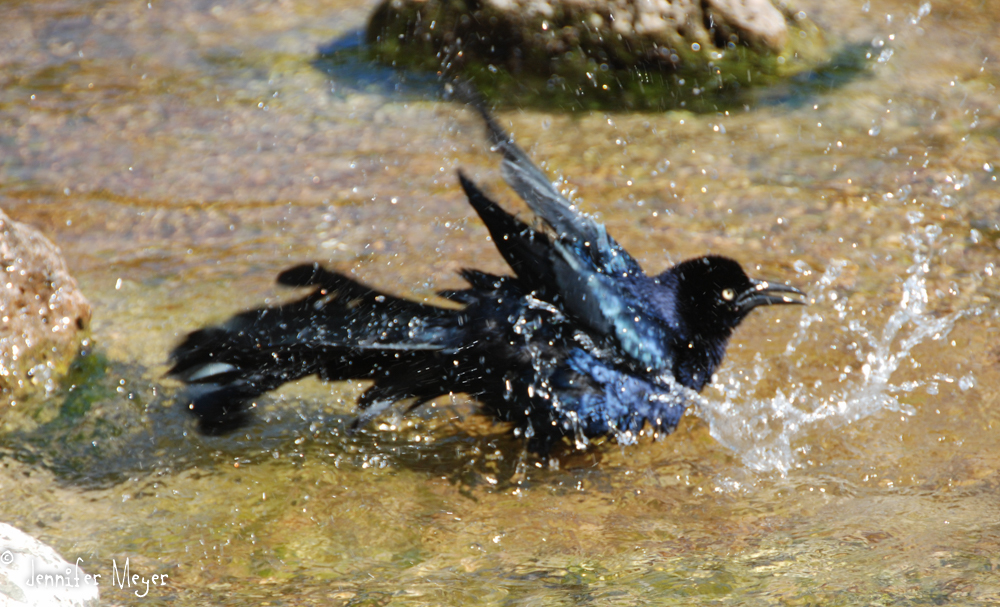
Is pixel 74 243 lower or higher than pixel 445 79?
lower

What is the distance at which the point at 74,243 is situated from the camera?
15.4ft

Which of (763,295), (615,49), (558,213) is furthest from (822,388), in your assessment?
(615,49)

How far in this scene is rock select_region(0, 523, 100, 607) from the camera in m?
2.25

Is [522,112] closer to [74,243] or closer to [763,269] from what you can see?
[763,269]

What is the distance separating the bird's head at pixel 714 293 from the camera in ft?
12.0

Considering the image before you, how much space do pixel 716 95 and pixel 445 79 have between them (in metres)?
1.91

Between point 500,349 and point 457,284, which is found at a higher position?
point 500,349

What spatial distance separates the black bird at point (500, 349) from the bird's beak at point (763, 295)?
0.35 meters

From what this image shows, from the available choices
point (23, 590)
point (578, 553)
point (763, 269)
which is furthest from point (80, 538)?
point (763, 269)

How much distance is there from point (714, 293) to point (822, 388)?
573 millimetres
